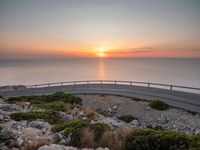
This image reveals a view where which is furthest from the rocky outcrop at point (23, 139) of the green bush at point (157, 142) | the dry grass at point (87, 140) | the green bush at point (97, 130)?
the green bush at point (157, 142)

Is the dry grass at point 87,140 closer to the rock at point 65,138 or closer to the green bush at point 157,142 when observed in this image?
the rock at point 65,138

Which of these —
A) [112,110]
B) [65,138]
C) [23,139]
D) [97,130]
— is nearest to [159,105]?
[112,110]

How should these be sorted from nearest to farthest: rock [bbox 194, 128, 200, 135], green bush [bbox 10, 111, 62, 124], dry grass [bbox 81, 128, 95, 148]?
dry grass [bbox 81, 128, 95, 148] → green bush [bbox 10, 111, 62, 124] → rock [bbox 194, 128, 200, 135]

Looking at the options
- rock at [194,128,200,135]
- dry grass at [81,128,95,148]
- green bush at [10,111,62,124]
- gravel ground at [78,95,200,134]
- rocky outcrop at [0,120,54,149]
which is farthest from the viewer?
gravel ground at [78,95,200,134]

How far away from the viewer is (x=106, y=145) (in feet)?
31.2

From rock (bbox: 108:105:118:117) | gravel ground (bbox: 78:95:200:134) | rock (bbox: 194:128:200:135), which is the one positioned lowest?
rock (bbox: 108:105:118:117)

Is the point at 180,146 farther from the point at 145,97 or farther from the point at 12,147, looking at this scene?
the point at 145,97

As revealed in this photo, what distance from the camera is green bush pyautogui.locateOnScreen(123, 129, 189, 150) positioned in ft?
28.8

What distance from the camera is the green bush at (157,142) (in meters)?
8.77

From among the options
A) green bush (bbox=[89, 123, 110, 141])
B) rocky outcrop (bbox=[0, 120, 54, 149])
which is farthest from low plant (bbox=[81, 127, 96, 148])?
rocky outcrop (bbox=[0, 120, 54, 149])

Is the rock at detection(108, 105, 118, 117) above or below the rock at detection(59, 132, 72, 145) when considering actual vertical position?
below

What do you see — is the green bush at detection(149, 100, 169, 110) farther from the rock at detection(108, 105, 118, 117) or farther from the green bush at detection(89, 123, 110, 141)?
the green bush at detection(89, 123, 110, 141)

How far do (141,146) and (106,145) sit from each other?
1253 millimetres

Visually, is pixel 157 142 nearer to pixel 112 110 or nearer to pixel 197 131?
pixel 197 131
